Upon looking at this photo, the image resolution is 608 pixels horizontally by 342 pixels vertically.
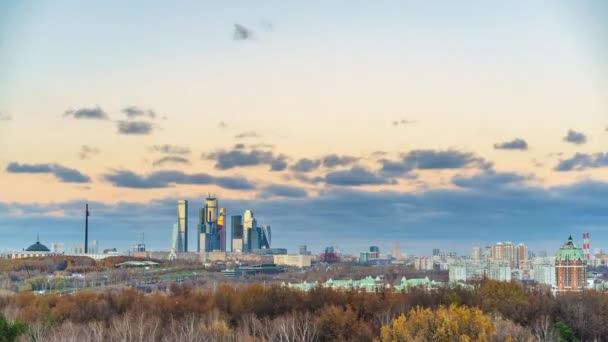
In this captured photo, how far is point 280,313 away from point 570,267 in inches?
2455

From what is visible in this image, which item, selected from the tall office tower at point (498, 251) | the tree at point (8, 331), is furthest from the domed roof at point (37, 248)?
the tree at point (8, 331)

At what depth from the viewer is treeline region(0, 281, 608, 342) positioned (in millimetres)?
39344

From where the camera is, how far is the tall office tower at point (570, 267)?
101m

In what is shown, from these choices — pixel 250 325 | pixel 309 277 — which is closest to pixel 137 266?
pixel 309 277

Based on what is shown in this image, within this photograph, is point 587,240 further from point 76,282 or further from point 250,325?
point 250,325

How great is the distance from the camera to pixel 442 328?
2477 centimetres

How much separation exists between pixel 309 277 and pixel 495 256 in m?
67.9

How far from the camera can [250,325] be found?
150 feet

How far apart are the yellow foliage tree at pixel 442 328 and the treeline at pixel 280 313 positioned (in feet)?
24.0

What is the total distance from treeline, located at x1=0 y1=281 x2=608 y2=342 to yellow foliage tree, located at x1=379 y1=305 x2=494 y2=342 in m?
7.32

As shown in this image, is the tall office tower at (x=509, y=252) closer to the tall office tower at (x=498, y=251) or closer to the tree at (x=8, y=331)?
the tall office tower at (x=498, y=251)

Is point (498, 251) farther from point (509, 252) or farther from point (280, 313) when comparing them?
point (280, 313)

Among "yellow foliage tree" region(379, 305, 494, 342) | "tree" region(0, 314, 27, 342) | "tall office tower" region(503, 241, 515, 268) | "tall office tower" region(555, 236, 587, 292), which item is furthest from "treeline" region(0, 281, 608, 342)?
"tall office tower" region(503, 241, 515, 268)

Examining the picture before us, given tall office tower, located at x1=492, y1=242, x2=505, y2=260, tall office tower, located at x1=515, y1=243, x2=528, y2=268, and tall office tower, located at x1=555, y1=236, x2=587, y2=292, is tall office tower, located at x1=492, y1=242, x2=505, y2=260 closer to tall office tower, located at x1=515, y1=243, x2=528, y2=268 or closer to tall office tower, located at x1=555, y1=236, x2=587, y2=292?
tall office tower, located at x1=515, y1=243, x2=528, y2=268
